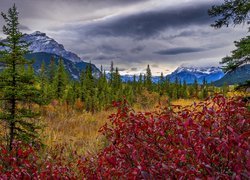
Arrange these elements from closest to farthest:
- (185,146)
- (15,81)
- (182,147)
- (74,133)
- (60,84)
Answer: (185,146), (182,147), (15,81), (74,133), (60,84)

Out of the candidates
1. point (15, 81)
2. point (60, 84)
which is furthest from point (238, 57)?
point (60, 84)

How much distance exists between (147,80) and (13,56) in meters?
62.4

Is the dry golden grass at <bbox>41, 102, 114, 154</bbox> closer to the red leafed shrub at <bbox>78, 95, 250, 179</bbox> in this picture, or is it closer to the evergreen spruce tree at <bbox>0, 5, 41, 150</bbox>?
the evergreen spruce tree at <bbox>0, 5, 41, 150</bbox>

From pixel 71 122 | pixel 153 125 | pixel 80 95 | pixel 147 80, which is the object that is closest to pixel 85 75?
pixel 80 95

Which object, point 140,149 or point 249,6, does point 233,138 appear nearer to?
point 140,149

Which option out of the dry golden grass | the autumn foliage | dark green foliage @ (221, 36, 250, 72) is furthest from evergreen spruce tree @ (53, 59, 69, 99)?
the autumn foliage

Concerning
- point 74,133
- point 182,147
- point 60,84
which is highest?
point 60,84

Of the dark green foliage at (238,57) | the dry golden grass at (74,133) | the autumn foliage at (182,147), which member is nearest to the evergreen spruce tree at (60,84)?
the dry golden grass at (74,133)

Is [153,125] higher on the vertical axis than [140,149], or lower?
higher

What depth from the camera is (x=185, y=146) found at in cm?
350

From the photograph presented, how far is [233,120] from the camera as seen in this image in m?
3.61

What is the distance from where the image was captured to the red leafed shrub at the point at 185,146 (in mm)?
2625

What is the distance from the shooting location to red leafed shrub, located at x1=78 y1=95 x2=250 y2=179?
262 centimetres

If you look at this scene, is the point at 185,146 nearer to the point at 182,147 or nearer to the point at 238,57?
the point at 182,147
